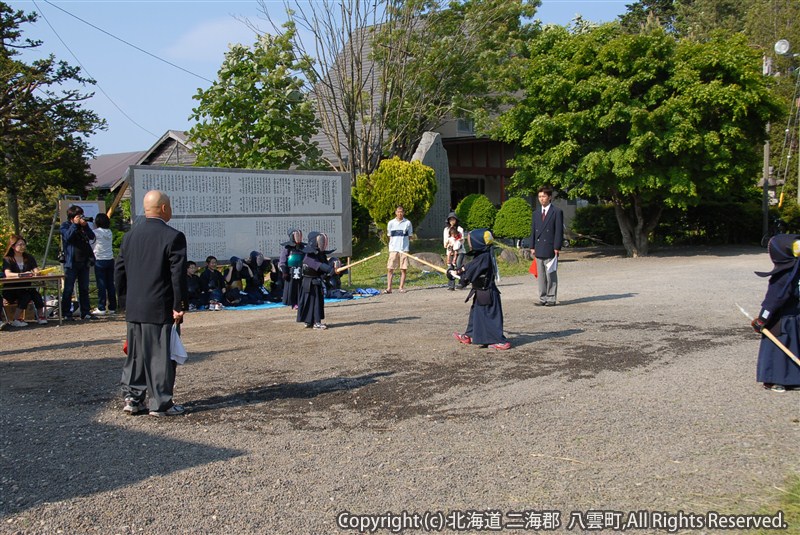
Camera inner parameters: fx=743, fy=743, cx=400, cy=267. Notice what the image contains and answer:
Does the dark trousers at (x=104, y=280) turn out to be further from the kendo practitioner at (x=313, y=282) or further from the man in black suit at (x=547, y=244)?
the man in black suit at (x=547, y=244)

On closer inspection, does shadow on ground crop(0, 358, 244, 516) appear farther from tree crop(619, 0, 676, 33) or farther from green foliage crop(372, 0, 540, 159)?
tree crop(619, 0, 676, 33)

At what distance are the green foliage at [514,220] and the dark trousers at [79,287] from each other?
47.0 ft

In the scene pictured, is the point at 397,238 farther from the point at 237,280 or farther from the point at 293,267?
the point at 293,267

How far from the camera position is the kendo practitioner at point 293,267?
11.2 meters

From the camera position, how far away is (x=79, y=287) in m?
12.7

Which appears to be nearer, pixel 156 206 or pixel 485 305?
pixel 156 206

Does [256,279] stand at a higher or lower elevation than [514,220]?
lower

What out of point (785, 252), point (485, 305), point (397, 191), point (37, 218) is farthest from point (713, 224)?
point (37, 218)

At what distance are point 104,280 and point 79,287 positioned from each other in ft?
1.77

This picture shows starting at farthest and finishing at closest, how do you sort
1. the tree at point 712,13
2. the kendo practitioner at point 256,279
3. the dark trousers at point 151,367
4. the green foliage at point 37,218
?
the tree at point 712,13, the green foliage at point 37,218, the kendo practitioner at point 256,279, the dark trousers at point 151,367

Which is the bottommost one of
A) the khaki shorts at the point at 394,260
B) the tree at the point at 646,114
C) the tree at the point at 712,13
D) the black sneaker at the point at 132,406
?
the black sneaker at the point at 132,406

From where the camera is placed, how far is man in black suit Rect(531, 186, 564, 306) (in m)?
13.0

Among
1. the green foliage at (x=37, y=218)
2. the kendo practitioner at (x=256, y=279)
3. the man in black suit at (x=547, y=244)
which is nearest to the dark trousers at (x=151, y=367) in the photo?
the man in black suit at (x=547, y=244)

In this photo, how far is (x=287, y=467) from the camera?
5.07m
